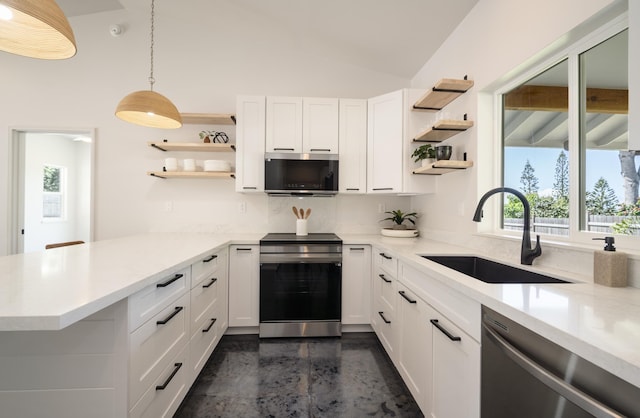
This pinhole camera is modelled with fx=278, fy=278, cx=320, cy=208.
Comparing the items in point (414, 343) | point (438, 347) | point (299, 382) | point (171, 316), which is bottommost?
point (299, 382)

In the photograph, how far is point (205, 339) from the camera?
2031 mm

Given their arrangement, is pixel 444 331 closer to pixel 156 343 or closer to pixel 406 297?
pixel 406 297

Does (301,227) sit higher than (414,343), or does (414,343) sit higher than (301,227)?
(301,227)

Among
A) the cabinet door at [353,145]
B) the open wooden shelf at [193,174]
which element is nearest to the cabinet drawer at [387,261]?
the cabinet door at [353,145]

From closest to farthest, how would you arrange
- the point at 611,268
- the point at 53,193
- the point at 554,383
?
the point at 554,383 < the point at 611,268 < the point at 53,193

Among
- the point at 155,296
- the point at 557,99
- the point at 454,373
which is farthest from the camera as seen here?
the point at 557,99

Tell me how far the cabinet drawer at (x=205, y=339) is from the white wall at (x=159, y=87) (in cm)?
114

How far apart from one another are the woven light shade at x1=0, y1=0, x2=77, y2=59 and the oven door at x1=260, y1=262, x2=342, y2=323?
1910mm

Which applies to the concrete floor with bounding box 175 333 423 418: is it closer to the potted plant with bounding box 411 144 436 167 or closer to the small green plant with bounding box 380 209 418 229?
the small green plant with bounding box 380 209 418 229

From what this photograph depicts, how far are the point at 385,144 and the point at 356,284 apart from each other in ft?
4.63

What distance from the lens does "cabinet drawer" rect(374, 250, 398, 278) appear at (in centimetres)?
202

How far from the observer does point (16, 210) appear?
10.2 feet

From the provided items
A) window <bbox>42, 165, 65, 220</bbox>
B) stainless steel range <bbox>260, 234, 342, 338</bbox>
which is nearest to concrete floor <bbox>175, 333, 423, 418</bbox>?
stainless steel range <bbox>260, 234, 342, 338</bbox>

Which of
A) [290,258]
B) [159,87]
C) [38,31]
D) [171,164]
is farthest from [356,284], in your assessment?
[159,87]
